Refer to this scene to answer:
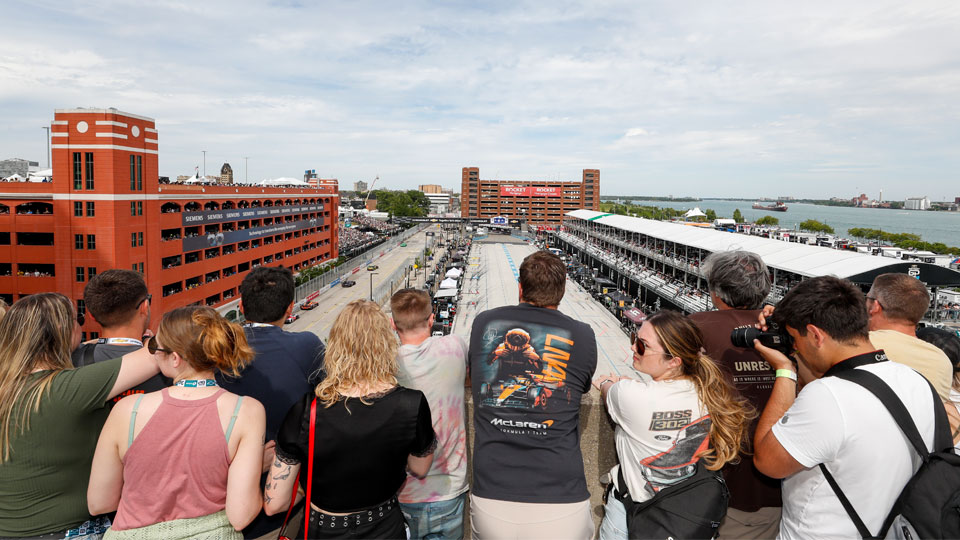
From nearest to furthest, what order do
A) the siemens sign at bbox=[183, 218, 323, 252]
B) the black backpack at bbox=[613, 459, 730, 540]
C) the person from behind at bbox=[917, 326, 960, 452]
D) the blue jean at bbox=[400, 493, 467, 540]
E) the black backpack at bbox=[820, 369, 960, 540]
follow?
1. the black backpack at bbox=[820, 369, 960, 540]
2. the black backpack at bbox=[613, 459, 730, 540]
3. the blue jean at bbox=[400, 493, 467, 540]
4. the person from behind at bbox=[917, 326, 960, 452]
5. the siemens sign at bbox=[183, 218, 323, 252]

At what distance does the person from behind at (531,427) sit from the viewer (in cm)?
262

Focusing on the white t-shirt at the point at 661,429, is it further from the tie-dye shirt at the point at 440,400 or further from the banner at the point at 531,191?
the banner at the point at 531,191

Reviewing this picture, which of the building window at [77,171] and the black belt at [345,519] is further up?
the building window at [77,171]

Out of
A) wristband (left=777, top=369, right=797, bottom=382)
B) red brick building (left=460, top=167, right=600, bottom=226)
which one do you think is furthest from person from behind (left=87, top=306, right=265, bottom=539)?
red brick building (left=460, top=167, right=600, bottom=226)

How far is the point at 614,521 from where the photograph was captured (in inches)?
111

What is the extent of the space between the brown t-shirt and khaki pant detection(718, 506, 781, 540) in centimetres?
3

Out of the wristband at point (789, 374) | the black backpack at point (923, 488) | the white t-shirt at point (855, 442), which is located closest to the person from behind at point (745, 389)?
the wristband at point (789, 374)

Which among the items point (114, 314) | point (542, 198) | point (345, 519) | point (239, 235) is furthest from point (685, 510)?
point (542, 198)

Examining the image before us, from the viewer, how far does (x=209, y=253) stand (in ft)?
132

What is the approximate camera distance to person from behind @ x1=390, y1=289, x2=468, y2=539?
111 inches

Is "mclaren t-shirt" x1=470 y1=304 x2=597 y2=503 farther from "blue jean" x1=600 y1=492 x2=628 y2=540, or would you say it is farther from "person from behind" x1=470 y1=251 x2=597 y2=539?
"blue jean" x1=600 y1=492 x2=628 y2=540

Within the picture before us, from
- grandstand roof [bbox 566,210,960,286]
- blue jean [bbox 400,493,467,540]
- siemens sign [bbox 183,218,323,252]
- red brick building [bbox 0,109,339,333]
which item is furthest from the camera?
siemens sign [bbox 183,218,323,252]

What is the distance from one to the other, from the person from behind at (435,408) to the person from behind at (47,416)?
130 centimetres

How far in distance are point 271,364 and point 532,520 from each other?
161cm
